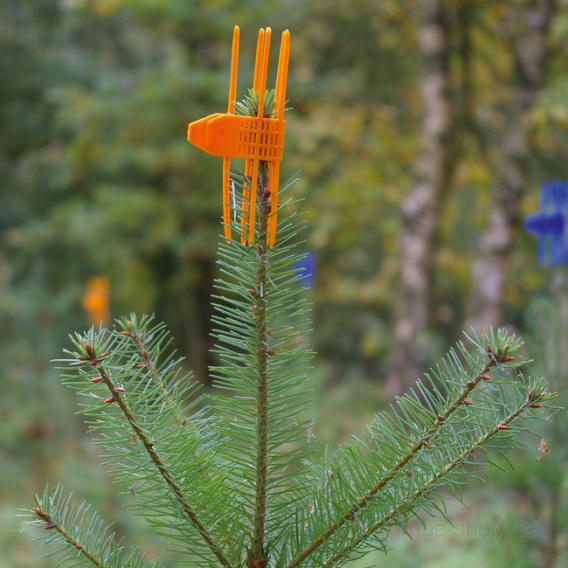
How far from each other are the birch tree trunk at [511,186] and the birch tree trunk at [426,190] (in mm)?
357

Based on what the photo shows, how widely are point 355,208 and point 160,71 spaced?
5.89 ft

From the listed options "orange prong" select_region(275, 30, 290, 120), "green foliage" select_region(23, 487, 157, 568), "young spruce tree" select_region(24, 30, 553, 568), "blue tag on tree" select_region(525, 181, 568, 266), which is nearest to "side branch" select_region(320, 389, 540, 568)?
"young spruce tree" select_region(24, 30, 553, 568)

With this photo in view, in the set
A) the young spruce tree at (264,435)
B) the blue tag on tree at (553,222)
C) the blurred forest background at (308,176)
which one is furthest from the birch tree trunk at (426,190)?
the young spruce tree at (264,435)

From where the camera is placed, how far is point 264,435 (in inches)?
20.1

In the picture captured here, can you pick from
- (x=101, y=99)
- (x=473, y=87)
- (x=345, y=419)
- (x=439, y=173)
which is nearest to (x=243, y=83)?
(x=101, y=99)

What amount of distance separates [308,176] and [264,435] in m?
4.59

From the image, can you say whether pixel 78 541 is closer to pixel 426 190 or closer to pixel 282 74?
pixel 282 74

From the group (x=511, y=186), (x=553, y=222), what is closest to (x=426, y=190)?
(x=511, y=186)

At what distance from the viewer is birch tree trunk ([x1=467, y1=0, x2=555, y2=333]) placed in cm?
311

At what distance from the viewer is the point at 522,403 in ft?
1.53

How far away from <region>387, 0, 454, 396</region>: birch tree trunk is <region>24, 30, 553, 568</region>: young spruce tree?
3010 millimetres

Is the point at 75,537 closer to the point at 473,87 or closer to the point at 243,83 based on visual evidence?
the point at 473,87

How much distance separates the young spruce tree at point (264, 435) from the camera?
1.53ft

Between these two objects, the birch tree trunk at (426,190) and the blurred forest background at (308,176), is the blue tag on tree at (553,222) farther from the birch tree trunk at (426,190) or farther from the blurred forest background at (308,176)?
the birch tree trunk at (426,190)
